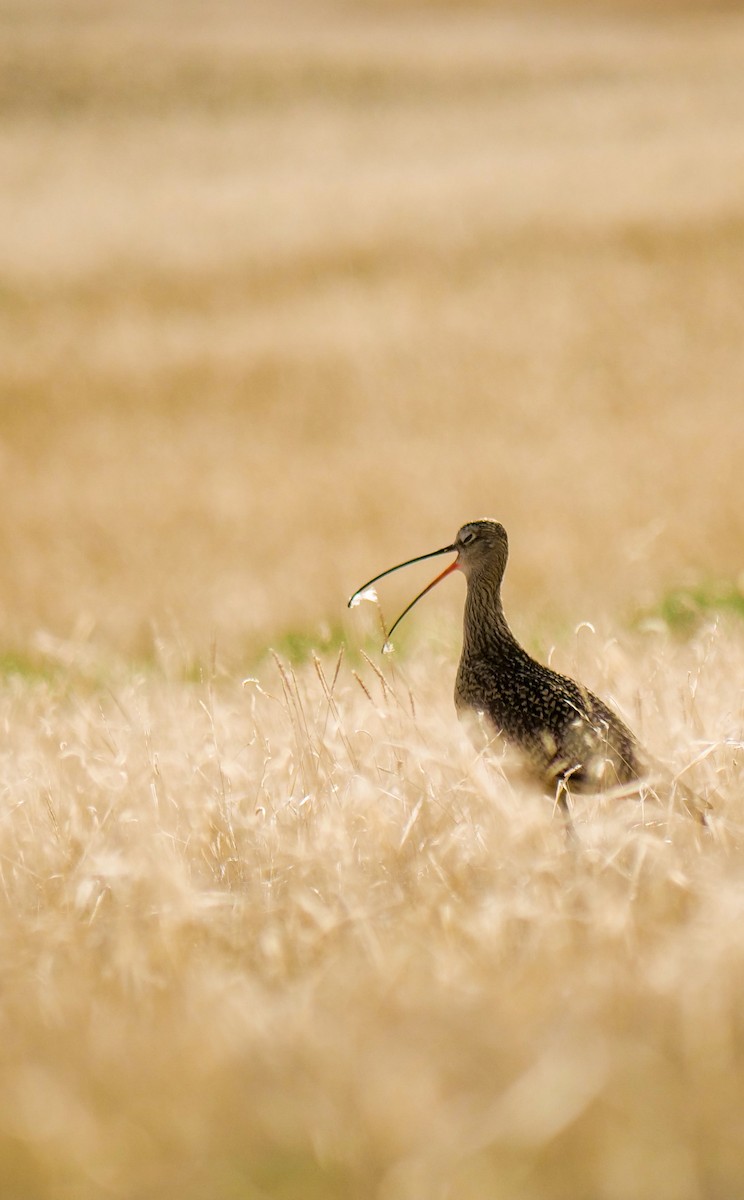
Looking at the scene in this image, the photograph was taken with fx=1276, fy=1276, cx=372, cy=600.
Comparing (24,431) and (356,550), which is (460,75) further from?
(356,550)

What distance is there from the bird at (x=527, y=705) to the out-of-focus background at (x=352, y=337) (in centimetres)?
149

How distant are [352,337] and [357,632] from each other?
34.3 feet

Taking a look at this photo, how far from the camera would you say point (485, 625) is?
A: 339 centimetres

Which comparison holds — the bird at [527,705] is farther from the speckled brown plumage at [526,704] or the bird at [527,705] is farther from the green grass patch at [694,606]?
the green grass patch at [694,606]

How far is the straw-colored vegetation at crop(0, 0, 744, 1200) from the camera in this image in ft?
5.62

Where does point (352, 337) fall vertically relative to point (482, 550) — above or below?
above

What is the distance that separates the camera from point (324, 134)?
30.9m

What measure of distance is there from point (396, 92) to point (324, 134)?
4.83 metres

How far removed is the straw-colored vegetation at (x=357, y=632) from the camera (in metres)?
1.71

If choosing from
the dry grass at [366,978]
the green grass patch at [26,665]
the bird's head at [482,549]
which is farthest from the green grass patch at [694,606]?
the green grass patch at [26,665]

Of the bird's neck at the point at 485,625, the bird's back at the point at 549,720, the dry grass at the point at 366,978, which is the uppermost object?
the bird's neck at the point at 485,625

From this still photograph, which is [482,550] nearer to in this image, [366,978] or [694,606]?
[366,978]

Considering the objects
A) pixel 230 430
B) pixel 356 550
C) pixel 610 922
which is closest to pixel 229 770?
pixel 610 922

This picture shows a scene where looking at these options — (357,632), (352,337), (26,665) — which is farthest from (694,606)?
(352,337)
